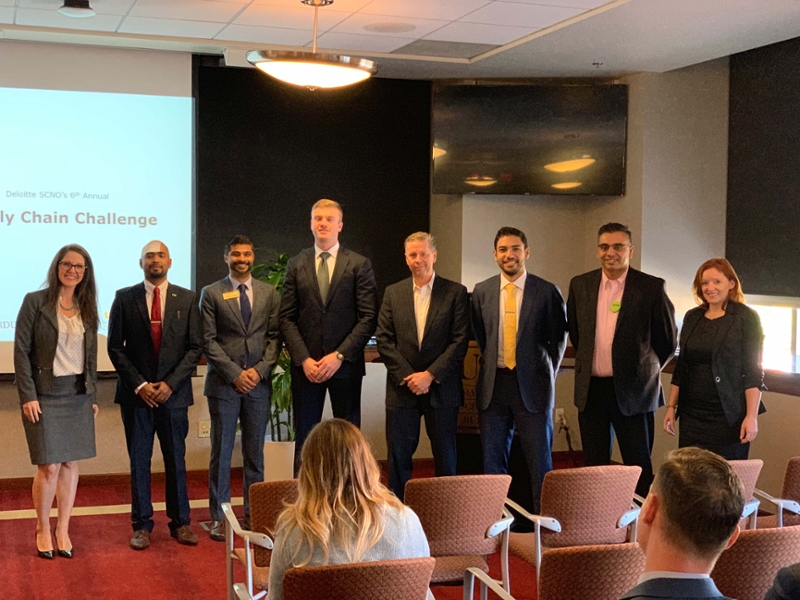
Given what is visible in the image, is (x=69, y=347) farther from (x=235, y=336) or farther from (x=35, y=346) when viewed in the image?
(x=235, y=336)

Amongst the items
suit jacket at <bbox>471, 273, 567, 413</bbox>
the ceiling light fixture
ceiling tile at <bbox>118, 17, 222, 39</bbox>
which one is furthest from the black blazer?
the ceiling light fixture

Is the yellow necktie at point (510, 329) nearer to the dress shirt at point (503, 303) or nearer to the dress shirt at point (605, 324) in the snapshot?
the dress shirt at point (503, 303)

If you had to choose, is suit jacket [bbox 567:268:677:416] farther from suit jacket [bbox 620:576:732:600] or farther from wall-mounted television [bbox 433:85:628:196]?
suit jacket [bbox 620:576:732:600]

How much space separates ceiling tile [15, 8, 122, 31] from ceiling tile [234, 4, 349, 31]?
851 millimetres

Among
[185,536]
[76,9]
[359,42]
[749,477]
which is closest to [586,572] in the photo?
[749,477]

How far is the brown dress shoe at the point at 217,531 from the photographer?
523 centimetres

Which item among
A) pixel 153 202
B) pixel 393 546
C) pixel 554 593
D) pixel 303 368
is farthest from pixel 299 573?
pixel 153 202

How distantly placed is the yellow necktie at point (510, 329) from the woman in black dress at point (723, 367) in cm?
90

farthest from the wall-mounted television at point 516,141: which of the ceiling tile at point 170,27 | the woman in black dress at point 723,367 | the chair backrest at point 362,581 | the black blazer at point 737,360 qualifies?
the chair backrest at point 362,581

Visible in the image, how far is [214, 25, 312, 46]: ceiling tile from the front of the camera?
20.4 ft

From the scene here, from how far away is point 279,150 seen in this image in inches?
301

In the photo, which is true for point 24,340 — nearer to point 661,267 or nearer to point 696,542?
point 696,542

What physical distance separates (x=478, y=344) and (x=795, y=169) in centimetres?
282

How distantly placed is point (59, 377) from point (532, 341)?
2540 millimetres
